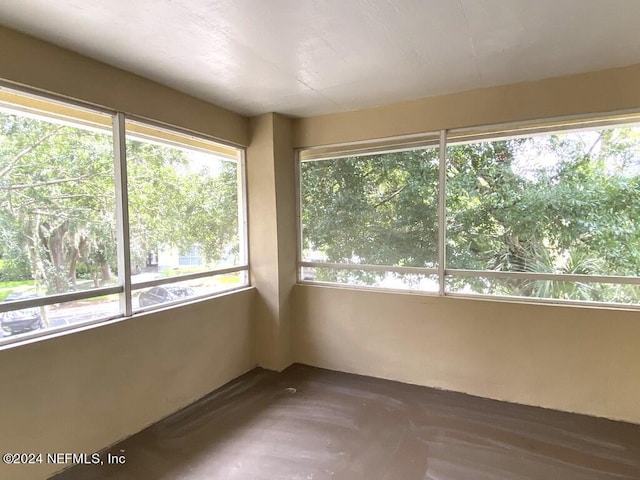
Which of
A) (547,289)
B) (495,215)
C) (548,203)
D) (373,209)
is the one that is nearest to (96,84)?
(373,209)

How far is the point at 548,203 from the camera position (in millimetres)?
2719

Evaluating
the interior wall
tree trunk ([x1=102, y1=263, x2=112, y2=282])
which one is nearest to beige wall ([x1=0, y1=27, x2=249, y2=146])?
the interior wall

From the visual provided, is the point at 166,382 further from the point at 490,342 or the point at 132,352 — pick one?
the point at 490,342

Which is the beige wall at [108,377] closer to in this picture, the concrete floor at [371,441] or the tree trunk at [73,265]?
the concrete floor at [371,441]

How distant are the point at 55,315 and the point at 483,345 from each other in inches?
123

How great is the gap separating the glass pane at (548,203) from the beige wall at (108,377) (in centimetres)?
232

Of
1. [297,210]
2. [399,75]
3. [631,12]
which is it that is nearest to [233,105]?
[297,210]

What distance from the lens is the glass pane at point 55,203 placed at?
1911mm

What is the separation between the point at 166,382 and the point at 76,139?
1.86 meters

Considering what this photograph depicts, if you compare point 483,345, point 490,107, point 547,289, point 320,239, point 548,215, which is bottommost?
point 483,345

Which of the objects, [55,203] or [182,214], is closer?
[55,203]

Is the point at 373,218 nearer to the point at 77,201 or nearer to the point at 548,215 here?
the point at 548,215

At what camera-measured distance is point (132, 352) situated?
2453 mm

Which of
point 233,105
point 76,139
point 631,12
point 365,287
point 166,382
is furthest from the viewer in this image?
point 365,287
